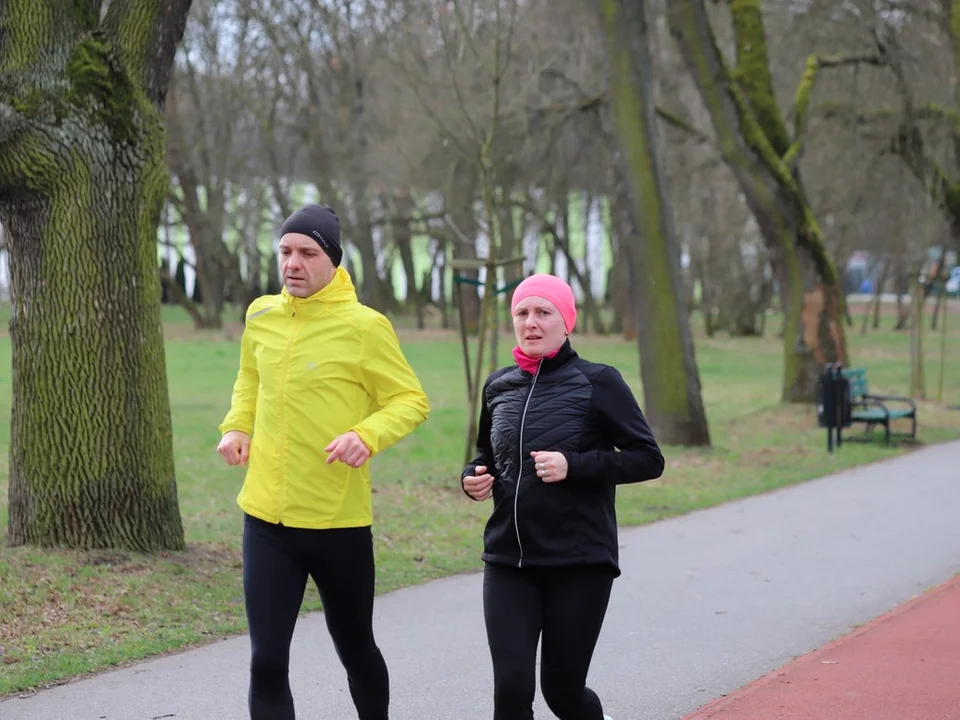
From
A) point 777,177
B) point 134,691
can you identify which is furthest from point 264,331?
point 777,177

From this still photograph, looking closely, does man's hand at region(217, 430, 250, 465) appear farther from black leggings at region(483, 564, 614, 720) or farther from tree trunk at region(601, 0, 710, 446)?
tree trunk at region(601, 0, 710, 446)

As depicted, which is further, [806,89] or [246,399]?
[806,89]

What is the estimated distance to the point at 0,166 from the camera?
26.6 ft

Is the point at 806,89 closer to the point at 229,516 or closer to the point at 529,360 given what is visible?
the point at 229,516

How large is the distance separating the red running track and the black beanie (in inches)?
96.9

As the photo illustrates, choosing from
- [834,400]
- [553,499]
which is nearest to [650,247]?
[834,400]

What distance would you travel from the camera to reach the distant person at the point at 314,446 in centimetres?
459

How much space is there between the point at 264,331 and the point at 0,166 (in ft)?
12.9

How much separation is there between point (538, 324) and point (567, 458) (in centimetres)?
44

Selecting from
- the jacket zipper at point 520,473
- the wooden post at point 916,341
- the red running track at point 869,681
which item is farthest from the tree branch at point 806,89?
the jacket zipper at point 520,473

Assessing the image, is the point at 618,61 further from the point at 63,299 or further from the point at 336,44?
the point at 336,44

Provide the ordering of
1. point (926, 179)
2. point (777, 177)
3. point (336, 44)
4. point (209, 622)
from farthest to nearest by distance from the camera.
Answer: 1. point (336, 44)
2. point (926, 179)
3. point (777, 177)
4. point (209, 622)

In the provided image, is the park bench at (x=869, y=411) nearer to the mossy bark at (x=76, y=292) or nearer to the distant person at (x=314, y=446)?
the mossy bark at (x=76, y=292)

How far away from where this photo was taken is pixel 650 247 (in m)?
16.5
